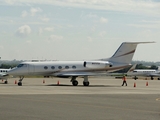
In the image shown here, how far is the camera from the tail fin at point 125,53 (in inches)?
2014

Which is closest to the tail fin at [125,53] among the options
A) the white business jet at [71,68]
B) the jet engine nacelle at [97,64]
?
the white business jet at [71,68]

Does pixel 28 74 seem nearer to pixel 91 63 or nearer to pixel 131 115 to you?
pixel 91 63

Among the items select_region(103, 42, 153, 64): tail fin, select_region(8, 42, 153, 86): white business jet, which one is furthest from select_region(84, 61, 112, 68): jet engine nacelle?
select_region(103, 42, 153, 64): tail fin

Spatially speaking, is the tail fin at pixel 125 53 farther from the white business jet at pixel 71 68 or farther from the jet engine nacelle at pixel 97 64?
the jet engine nacelle at pixel 97 64

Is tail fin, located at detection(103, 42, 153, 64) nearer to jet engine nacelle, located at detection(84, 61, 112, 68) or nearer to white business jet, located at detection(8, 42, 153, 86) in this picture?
white business jet, located at detection(8, 42, 153, 86)

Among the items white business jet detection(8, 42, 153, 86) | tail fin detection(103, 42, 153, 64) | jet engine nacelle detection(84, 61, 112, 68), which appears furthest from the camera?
tail fin detection(103, 42, 153, 64)

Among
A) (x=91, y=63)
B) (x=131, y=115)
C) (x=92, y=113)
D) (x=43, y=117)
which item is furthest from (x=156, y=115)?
(x=91, y=63)

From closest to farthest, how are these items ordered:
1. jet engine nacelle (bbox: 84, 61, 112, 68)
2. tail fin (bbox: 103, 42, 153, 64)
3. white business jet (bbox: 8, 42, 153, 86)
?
white business jet (bbox: 8, 42, 153, 86) < jet engine nacelle (bbox: 84, 61, 112, 68) < tail fin (bbox: 103, 42, 153, 64)

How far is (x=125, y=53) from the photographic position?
51.3 m

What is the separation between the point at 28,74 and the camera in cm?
5006

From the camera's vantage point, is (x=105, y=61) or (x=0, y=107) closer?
(x=0, y=107)

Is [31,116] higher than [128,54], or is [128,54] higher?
[128,54]

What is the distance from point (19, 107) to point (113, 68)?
31.1 metres

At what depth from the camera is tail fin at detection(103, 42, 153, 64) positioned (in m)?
51.2
